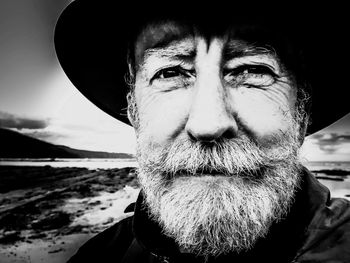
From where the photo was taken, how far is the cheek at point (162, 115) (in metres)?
0.91

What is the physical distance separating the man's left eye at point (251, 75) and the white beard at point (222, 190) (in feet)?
0.67

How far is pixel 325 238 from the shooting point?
835mm

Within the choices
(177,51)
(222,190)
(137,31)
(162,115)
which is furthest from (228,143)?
(137,31)

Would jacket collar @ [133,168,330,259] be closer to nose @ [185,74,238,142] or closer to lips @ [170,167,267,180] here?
lips @ [170,167,267,180]

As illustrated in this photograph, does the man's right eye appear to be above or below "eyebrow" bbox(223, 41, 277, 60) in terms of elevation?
below

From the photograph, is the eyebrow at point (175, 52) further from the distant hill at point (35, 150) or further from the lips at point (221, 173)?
the distant hill at point (35, 150)

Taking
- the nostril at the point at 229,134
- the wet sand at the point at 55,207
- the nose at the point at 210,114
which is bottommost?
the wet sand at the point at 55,207

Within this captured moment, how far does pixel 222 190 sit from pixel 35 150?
1.46 metres

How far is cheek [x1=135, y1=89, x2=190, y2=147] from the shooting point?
906mm

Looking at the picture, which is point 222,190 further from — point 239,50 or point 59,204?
point 59,204

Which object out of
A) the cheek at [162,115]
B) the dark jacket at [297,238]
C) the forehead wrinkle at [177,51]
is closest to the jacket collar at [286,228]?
the dark jacket at [297,238]

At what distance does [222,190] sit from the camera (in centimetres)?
81

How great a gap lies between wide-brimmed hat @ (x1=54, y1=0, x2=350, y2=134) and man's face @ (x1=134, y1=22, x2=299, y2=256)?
0.08m

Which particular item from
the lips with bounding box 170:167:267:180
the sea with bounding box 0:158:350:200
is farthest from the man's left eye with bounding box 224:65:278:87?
the sea with bounding box 0:158:350:200
